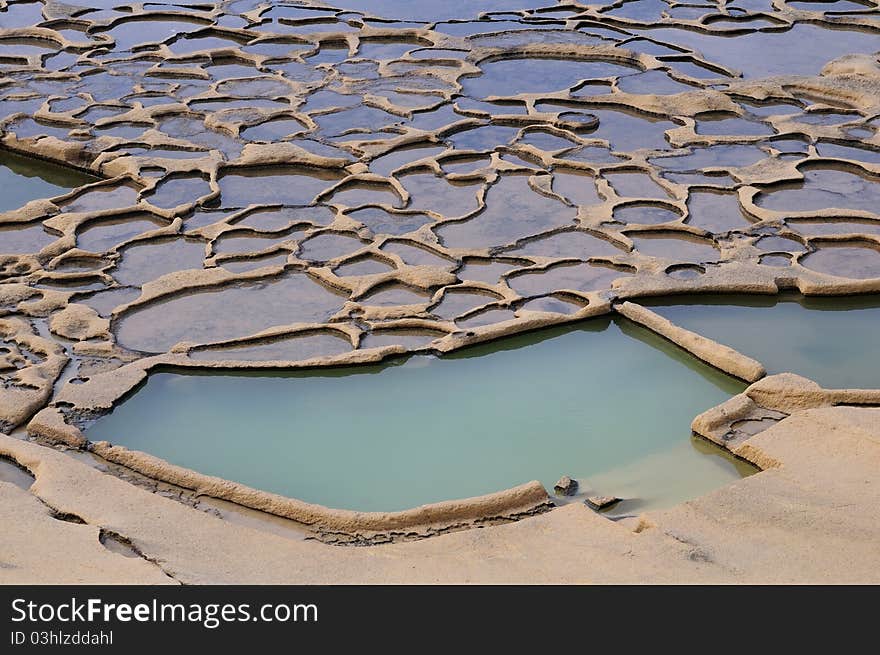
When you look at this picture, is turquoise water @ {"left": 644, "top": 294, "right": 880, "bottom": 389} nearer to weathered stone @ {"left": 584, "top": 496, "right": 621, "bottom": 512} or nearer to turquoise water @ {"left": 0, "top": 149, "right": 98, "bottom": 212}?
weathered stone @ {"left": 584, "top": 496, "right": 621, "bottom": 512}

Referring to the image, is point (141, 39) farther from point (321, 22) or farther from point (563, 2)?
point (563, 2)

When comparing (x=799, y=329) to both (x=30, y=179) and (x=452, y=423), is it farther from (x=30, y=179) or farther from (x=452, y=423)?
(x=30, y=179)

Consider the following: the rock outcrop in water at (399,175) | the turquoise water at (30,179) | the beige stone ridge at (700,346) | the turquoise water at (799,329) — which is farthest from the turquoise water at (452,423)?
the turquoise water at (30,179)

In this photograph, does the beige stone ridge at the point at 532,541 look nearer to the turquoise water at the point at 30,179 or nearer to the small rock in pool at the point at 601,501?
the small rock in pool at the point at 601,501

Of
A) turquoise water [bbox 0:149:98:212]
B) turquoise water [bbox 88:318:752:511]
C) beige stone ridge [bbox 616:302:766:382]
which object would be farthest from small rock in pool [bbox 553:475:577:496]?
turquoise water [bbox 0:149:98:212]

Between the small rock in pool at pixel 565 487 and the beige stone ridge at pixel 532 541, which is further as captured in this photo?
the small rock in pool at pixel 565 487
